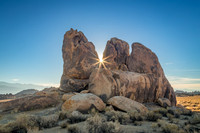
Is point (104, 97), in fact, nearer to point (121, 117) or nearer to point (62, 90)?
point (121, 117)

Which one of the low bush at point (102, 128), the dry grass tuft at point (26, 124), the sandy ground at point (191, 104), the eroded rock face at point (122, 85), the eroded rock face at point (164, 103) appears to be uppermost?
the eroded rock face at point (122, 85)

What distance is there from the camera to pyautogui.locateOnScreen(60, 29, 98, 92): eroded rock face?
18.3 meters

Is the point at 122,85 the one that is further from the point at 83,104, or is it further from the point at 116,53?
the point at 116,53

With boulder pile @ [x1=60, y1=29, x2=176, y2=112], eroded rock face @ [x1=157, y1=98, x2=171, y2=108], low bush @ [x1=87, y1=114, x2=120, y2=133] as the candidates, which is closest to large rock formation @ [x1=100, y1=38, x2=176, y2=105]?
boulder pile @ [x1=60, y1=29, x2=176, y2=112]

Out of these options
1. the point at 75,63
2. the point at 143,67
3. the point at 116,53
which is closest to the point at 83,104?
the point at 75,63

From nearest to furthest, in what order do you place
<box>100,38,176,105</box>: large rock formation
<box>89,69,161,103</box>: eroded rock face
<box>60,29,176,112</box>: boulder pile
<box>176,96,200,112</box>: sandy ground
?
1. <box>60,29,176,112</box>: boulder pile
2. <box>89,69,161,103</box>: eroded rock face
3. <box>100,38,176,105</box>: large rock formation
4. <box>176,96,200,112</box>: sandy ground

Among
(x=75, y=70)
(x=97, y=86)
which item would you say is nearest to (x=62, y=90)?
(x=75, y=70)

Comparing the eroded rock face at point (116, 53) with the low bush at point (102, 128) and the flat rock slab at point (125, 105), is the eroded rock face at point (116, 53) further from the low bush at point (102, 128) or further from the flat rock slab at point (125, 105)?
the low bush at point (102, 128)

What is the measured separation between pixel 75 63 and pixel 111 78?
744 centimetres

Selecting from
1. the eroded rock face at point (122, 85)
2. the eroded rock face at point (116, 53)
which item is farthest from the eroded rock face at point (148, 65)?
the eroded rock face at point (122, 85)

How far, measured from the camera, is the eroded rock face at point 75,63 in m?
18.3

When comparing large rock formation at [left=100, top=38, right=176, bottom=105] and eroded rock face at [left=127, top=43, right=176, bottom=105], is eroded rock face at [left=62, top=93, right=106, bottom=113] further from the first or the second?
eroded rock face at [left=127, top=43, right=176, bottom=105]

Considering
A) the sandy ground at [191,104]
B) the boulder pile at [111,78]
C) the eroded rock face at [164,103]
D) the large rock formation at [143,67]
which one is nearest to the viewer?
the boulder pile at [111,78]

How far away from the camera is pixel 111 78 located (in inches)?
563
